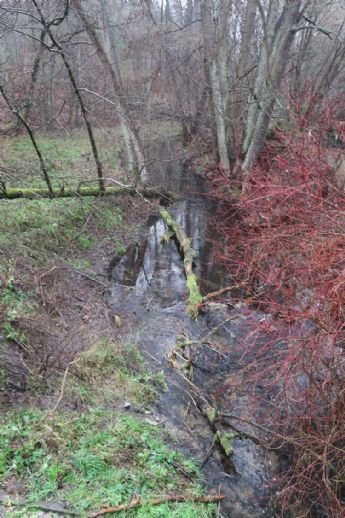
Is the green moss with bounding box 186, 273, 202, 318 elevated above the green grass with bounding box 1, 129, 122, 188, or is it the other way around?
the green grass with bounding box 1, 129, 122, 188

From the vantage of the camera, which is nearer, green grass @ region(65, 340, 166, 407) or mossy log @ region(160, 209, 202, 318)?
green grass @ region(65, 340, 166, 407)

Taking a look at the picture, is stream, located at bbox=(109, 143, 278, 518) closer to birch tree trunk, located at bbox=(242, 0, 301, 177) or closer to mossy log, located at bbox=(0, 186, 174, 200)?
mossy log, located at bbox=(0, 186, 174, 200)

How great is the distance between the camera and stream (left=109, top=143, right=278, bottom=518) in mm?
4414

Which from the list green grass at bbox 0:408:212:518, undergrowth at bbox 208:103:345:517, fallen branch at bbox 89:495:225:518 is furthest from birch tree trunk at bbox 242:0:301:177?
fallen branch at bbox 89:495:225:518

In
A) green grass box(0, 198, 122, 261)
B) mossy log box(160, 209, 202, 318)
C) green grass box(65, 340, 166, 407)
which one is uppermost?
green grass box(0, 198, 122, 261)

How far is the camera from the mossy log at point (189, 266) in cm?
724

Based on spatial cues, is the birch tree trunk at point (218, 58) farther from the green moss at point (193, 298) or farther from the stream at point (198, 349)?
the green moss at point (193, 298)

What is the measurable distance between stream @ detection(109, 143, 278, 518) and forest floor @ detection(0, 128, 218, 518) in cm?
25

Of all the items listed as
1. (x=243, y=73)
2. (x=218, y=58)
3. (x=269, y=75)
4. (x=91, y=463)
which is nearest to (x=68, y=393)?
(x=91, y=463)

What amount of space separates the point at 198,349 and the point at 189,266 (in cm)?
274

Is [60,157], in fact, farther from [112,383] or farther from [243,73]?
[112,383]

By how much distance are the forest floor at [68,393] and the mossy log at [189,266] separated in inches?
54.5

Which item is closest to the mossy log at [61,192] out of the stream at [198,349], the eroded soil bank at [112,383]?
the eroded soil bank at [112,383]

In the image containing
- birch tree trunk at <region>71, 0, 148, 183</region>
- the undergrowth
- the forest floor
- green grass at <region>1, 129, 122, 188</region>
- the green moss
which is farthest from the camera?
birch tree trunk at <region>71, 0, 148, 183</region>
